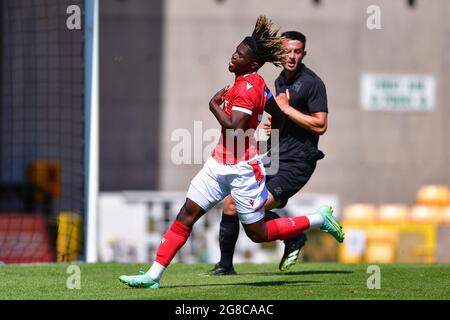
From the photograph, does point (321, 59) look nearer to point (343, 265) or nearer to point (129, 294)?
point (343, 265)

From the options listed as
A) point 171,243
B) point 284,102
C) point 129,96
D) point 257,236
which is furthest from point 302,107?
point 129,96

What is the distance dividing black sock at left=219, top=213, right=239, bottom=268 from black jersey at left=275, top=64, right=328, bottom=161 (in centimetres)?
77

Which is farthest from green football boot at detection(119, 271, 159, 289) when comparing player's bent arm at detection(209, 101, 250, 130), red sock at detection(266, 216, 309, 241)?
player's bent arm at detection(209, 101, 250, 130)

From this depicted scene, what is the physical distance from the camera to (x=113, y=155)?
28062 millimetres

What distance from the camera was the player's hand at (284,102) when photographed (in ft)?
32.3

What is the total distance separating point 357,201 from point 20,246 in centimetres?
1281

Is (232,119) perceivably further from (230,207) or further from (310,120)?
(230,207)

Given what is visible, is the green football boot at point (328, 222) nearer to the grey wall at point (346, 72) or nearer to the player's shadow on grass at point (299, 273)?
the player's shadow on grass at point (299, 273)

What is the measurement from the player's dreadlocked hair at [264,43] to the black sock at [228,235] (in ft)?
6.82

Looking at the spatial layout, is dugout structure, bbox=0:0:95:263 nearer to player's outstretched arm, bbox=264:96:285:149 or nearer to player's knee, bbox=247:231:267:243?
player's outstretched arm, bbox=264:96:285:149

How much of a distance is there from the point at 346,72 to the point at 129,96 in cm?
576

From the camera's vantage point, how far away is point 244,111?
27.6 feet

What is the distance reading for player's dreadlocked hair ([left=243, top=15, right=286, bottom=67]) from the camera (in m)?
8.70
